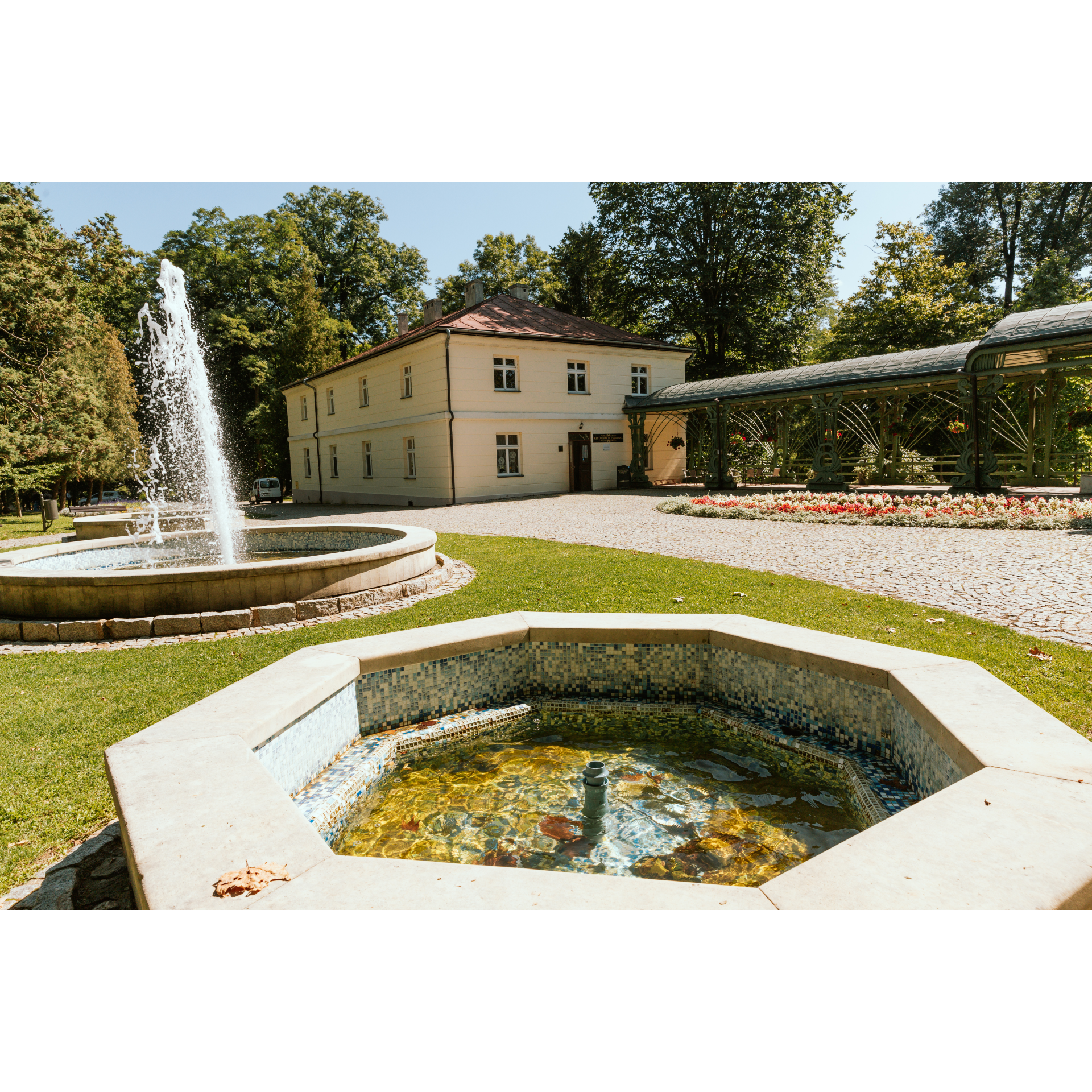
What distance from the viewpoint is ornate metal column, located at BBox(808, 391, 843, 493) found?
2086 centimetres

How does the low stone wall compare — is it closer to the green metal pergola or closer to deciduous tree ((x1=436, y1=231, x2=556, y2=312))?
the green metal pergola

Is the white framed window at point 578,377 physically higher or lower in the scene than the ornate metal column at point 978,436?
higher

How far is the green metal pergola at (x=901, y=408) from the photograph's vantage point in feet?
54.1

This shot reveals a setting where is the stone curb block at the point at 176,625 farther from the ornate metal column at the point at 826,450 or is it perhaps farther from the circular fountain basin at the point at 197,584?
the ornate metal column at the point at 826,450

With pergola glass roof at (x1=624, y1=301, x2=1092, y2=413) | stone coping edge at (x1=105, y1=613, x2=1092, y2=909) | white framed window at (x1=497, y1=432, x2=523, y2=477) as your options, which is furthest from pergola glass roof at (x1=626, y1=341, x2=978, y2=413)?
stone coping edge at (x1=105, y1=613, x2=1092, y2=909)

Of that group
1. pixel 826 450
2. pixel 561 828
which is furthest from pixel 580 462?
pixel 561 828

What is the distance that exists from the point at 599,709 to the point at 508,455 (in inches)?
927

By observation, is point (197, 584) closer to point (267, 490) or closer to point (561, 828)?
point (561, 828)

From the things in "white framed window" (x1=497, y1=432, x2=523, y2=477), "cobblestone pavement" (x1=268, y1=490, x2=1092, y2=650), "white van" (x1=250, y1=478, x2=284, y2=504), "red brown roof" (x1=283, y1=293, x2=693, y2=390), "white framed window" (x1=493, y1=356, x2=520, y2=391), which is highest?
"red brown roof" (x1=283, y1=293, x2=693, y2=390)

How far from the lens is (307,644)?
20.2 ft

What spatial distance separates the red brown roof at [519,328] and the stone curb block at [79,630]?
20253mm

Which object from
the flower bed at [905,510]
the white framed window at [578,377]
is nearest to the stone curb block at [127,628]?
the flower bed at [905,510]

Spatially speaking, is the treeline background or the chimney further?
the chimney

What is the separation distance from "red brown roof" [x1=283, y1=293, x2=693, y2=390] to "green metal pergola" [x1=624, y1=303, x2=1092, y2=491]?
3.20m
